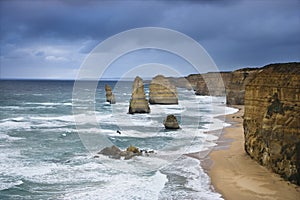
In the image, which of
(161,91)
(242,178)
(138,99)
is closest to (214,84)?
(161,91)

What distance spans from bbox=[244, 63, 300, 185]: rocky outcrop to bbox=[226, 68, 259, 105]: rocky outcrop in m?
36.8

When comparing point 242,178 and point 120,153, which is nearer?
Result: point 242,178

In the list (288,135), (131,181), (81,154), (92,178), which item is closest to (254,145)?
(288,135)

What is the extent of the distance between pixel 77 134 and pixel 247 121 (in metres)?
15.2

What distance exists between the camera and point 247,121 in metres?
19.3

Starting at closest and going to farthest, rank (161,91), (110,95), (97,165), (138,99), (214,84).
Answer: (97,165) < (138,99) < (161,91) < (110,95) < (214,84)

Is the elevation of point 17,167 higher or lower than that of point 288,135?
lower

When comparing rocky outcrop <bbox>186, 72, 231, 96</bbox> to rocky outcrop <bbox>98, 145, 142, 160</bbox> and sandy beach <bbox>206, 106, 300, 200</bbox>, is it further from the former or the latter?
rocky outcrop <bbox>98, 145, 142, 160</bbox>

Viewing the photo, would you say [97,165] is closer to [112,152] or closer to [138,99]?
[112,152]

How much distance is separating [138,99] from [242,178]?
26.5 m

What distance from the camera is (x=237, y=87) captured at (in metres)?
55.4

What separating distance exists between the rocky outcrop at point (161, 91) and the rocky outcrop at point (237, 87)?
10382mm

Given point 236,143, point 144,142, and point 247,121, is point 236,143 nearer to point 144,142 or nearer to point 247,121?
point 247,121

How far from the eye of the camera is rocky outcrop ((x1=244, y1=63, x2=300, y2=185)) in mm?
14430
